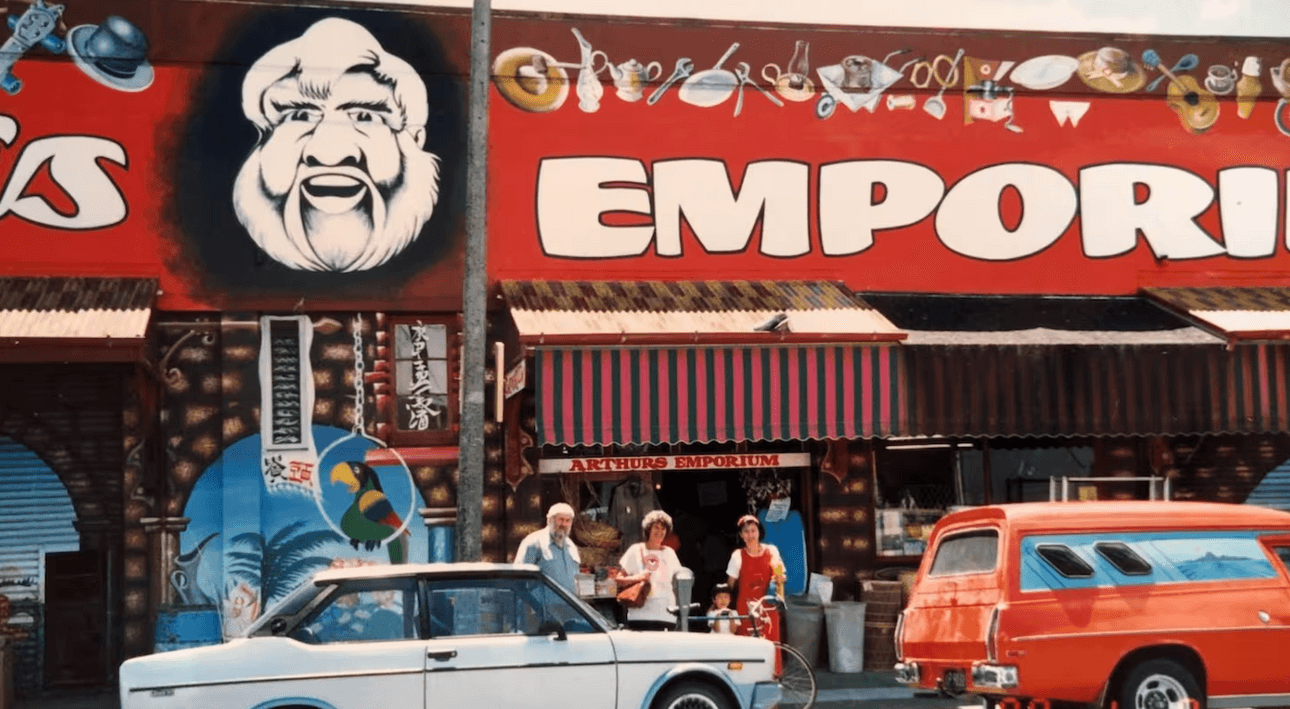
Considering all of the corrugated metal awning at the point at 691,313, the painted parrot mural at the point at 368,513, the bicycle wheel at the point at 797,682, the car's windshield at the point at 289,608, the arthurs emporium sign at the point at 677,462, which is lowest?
the bicycle wheel at the point at 797,682

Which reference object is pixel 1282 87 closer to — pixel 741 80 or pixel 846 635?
pixel 741 80

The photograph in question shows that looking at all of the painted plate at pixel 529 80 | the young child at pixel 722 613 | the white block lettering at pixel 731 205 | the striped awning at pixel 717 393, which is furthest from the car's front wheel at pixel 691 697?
the painted plate at pixel 529 80

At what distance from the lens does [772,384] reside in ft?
48.0

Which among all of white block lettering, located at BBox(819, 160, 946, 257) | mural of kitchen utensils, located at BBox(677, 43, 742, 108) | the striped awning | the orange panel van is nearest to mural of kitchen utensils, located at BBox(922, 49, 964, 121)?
white block lettering, located at BBox(819, 160, 946, 257)

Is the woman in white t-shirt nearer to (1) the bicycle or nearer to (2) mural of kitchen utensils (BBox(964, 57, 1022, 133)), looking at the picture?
(1) the bicycle

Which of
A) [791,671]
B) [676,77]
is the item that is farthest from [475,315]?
[676,77]

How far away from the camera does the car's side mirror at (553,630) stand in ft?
31.0

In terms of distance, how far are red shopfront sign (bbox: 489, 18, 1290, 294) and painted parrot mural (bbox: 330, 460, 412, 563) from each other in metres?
2.62

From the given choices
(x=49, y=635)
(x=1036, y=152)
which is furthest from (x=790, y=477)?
(x=49, y=635)

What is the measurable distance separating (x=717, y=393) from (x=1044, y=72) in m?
5.67

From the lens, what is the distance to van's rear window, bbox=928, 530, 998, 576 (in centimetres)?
1080

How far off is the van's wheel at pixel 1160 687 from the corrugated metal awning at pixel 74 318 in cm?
868

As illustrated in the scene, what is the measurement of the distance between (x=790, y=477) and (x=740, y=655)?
669 centimetres

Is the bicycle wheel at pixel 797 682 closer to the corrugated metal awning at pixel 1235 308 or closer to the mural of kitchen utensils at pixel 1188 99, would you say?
the corrugated metal awning at pixel 1235 308
